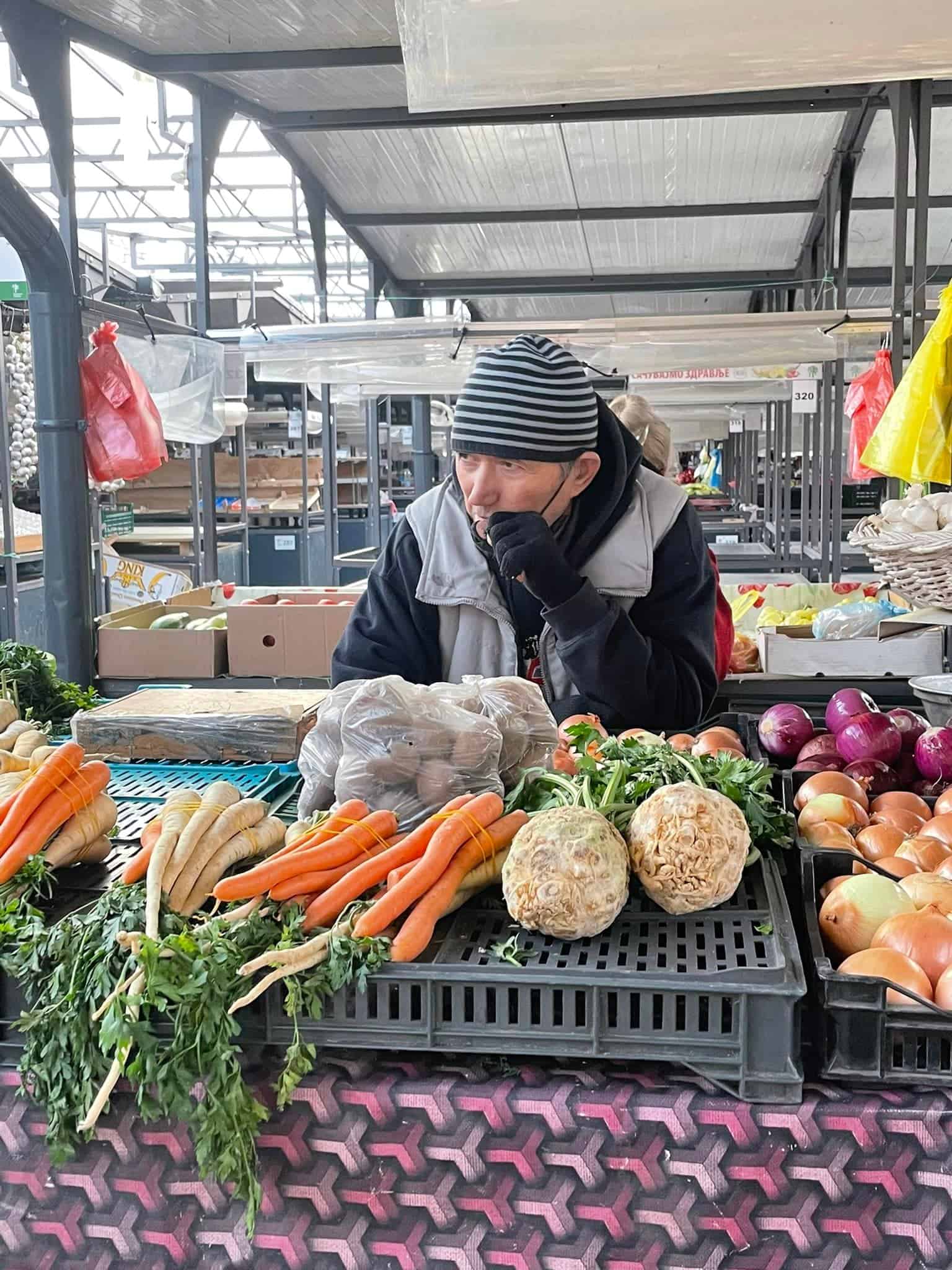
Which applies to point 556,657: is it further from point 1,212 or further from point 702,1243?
point 1,212

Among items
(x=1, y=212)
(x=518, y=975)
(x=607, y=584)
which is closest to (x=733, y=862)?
(x=518, y=975)

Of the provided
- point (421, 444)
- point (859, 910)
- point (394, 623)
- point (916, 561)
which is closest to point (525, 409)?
point (394, 623)

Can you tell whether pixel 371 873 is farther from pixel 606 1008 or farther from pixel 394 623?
pixel 394 623

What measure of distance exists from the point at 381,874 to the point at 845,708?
4.82 feet

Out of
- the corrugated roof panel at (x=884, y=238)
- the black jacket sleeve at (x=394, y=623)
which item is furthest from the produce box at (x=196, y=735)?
the corrugated roof panel at (x=884, y=238)

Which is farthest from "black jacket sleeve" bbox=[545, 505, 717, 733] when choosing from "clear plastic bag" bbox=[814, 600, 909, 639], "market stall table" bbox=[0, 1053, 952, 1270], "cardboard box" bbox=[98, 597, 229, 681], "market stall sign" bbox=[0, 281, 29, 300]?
"market stall sign" bbox=[0, 281, 29, 300]

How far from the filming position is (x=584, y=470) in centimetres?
245

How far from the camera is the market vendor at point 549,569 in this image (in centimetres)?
230

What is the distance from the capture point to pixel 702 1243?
3.98ft

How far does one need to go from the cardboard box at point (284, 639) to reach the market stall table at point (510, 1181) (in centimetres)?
365

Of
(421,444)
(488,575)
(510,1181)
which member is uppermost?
(421,444)

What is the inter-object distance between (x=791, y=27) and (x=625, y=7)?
0.33m

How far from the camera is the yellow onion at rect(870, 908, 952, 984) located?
53.8 inches

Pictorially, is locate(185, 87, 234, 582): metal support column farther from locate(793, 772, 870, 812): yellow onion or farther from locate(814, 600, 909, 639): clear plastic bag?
locate(793, 772, 870, 812): yellow onion
